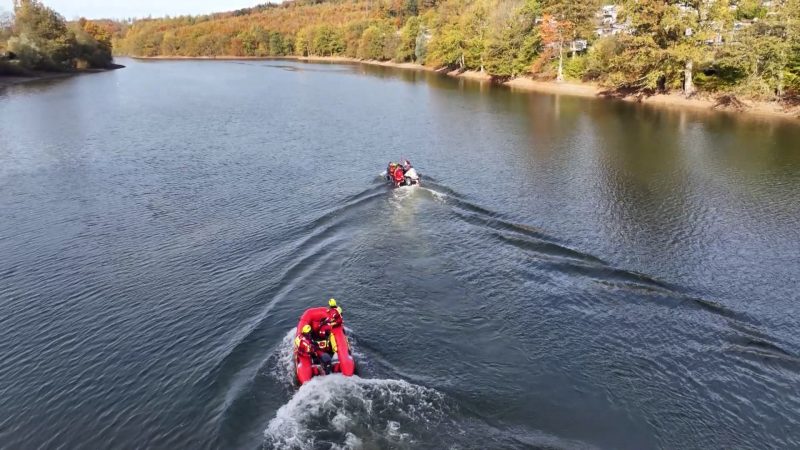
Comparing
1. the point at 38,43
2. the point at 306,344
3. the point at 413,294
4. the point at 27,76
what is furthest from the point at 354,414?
the point at 38,43

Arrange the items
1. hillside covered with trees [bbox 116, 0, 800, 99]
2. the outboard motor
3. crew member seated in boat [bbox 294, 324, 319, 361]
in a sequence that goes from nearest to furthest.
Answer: crew member seated in boat [bbox 294, 324, 319, 361] → the outboard motor → hillside covered with trees [bbox 116, 0, 800, 99]

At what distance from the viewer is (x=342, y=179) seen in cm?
4066

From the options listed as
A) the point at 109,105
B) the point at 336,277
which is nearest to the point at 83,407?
the point at 336,277

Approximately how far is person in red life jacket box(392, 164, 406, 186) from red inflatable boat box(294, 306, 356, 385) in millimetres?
19018

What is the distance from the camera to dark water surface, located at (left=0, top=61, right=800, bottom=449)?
17.0m

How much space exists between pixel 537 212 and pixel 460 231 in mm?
5504

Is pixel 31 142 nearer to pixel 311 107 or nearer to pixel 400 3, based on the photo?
pixel 311 107

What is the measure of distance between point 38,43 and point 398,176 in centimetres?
10669

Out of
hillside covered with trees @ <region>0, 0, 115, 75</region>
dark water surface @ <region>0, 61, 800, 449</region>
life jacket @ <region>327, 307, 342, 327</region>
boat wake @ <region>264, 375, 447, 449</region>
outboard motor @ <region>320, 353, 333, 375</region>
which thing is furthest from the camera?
hillside covered with trees @ <region>0, 0, 115, 75</region>

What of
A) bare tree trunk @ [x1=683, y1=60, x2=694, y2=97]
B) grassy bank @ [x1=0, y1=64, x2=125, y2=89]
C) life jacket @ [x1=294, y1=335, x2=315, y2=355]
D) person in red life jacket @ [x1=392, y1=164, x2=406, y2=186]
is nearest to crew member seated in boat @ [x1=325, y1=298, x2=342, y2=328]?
life jacket @ [x1=294, y1=335, x2=315, y2=355]

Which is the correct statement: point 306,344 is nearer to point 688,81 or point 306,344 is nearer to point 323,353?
point 323,353

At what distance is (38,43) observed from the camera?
4355 inches

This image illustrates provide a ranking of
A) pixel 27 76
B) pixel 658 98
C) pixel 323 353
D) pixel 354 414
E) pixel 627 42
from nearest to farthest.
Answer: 1. pixel 354 414
2. pixel 323 353
3. pixel 627 42
4. pixel 658 98
5. pixel 27 76

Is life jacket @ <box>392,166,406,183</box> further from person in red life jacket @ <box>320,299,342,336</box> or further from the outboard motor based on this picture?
the outboard motor
